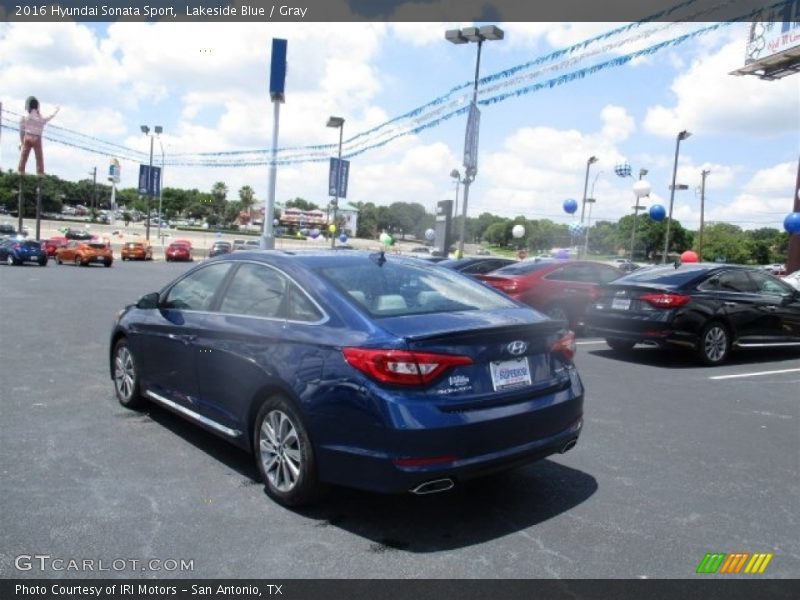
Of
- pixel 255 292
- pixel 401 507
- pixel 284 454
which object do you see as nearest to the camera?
pixel 284 454

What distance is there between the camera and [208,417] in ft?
15.0

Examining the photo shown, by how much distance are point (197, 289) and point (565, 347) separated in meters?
2.82

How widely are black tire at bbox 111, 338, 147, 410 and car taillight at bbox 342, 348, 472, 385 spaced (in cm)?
308

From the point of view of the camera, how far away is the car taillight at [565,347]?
400cm

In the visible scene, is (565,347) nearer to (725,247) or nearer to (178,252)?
(178,252)

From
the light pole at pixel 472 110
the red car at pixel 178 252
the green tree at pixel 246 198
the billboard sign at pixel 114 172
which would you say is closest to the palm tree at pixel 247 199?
the green tree at pixel 246 198

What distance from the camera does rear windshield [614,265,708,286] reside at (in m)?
9.38

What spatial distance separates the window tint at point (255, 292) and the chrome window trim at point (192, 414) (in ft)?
2.54

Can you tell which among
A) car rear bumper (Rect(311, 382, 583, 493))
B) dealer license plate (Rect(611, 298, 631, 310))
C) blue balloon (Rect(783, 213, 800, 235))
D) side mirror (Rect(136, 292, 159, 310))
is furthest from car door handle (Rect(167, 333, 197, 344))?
blue balloon (Rect(783, 213, 800, 235))

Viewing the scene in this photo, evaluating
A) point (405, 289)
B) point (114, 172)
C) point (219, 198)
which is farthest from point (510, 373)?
point (219, 198)

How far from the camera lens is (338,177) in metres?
26.1

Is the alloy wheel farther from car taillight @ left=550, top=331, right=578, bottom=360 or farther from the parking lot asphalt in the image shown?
car taillight @ left=550, top=331, right=578, bottom=360

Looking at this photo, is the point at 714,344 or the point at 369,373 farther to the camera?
the point at 714,344
